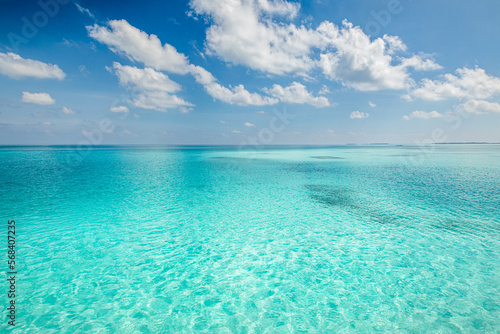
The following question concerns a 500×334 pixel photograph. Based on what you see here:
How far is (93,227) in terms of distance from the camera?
1413 centimetres

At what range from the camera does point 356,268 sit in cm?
988

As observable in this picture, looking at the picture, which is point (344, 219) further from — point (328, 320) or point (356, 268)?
point (328, 320)

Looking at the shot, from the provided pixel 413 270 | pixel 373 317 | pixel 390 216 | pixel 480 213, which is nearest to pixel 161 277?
pixel 373 317

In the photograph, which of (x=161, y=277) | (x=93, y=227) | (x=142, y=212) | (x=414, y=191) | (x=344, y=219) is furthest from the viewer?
(x=414, y=191)

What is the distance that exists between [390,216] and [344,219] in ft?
11.6

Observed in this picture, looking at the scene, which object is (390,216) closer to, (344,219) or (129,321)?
(344,219)

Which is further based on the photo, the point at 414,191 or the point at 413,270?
the point at 414,191

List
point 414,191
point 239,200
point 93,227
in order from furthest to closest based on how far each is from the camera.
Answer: point 414,191, point 239,200, point 93,227

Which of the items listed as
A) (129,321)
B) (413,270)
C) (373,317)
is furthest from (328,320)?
(129,321)

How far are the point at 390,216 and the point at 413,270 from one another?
760 centimetres

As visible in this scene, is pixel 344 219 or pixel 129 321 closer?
pixel 129 321

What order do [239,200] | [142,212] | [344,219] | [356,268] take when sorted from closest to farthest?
[356,268], [344,219], [142,212], [239,200]

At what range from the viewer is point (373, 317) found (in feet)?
23.6

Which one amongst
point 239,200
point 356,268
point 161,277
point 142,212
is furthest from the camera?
point 239,200
